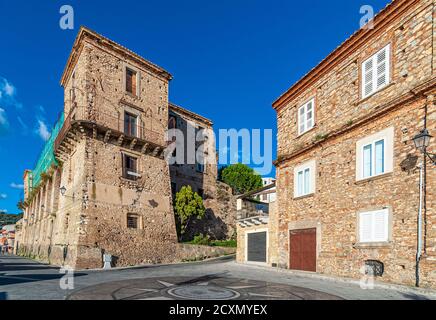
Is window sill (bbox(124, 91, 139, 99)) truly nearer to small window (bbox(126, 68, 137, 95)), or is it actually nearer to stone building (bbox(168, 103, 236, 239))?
Result: small window (bbox(126, 68, 137, 95))

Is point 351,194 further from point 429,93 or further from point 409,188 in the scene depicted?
point 429,93

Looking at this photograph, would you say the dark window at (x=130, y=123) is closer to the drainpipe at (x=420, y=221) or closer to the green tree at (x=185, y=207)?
the green tree at (x=185, y=207)

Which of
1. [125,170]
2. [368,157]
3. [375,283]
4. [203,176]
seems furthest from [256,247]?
[203,176]

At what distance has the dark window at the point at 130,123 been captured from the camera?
2339 cm

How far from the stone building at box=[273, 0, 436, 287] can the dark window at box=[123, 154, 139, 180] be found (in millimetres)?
11765

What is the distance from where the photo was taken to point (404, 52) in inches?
433

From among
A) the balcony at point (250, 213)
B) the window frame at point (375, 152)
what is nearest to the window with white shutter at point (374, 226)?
the window frame at point (375, 152)

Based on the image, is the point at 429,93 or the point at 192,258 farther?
the point at 192,258

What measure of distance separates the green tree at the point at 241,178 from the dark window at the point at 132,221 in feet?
83.6

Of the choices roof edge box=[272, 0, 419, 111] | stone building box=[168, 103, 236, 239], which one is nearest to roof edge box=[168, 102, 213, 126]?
stone building box=[168, 103, 236, 239]

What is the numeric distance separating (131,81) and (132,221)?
1088 cm
